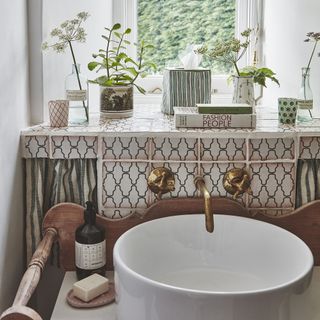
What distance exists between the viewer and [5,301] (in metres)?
1.40

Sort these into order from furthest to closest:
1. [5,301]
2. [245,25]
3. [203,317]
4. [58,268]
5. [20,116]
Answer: [245,25], [58,268], [20,116], [5,301], [203,317]

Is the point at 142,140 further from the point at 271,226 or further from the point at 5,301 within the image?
the point at 5,301

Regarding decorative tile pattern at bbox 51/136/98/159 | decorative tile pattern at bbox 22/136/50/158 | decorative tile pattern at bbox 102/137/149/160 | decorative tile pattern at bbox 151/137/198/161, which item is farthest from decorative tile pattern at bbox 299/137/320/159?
decorative tile pattern at bbox 22/136/50/158

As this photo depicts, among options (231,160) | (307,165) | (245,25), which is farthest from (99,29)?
(307,165)

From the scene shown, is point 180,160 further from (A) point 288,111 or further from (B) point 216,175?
(A) point 288,111

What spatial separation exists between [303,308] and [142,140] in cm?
Answer: 61

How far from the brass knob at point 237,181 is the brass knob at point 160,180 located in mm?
151

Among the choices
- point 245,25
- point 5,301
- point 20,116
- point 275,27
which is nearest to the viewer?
point 5,301

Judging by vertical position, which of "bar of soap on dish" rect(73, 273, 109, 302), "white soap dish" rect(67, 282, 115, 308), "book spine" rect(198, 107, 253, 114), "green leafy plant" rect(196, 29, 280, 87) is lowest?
"white soap dish" rect(67, 282, 115, 308)

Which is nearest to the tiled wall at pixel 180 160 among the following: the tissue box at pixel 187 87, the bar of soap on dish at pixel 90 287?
the bar of soap on dish at pixel 90 287

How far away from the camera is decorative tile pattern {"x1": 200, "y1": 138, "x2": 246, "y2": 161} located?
1.53m

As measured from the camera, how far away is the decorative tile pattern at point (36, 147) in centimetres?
152

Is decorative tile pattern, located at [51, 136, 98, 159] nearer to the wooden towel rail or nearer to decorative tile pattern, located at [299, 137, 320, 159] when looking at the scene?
the wooden towel rail

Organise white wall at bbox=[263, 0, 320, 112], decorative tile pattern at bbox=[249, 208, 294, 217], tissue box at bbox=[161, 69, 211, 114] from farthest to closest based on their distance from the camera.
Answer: tissue box at bbox=[161, 69, 211, 114]
white wall at bbox=[263, 0, 320, 112]
decorative tile pattern at bbox=[249, 208, 294, 217]
